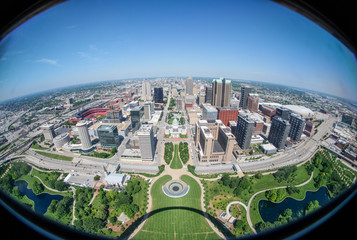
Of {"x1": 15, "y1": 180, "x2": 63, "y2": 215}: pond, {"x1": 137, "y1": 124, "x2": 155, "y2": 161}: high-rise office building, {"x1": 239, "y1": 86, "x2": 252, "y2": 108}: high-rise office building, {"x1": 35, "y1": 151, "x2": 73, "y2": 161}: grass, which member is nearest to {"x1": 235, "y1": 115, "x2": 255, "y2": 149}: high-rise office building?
{"x1": 137, "y1": 124, "x2": 155, "y2": 161}: high-rise office building

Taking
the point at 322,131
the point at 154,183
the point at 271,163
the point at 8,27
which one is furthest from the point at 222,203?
the point at 322,131

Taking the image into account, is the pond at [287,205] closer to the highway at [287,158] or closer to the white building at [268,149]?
the highway at [287,158]

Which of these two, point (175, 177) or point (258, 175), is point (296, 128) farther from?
point (175, 177)

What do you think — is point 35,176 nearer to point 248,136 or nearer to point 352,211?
point 352,211

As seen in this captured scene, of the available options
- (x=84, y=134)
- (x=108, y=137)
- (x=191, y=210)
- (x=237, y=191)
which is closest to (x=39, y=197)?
(x=84, y=134)

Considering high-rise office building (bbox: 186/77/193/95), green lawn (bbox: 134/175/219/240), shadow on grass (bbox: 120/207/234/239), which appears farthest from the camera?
high-rise office building (bbox: 186/77/193/95)

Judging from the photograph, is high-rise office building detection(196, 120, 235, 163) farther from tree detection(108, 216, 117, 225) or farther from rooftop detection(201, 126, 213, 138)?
tree detection(108, 216, 117, 225)
